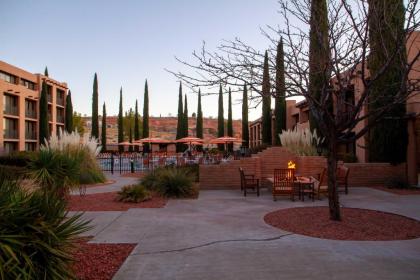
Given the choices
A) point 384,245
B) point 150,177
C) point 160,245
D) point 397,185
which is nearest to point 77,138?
point 150,177

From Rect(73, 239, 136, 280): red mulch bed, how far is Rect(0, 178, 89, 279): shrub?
1.22ft

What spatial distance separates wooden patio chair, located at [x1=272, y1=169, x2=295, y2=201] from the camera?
1067cm

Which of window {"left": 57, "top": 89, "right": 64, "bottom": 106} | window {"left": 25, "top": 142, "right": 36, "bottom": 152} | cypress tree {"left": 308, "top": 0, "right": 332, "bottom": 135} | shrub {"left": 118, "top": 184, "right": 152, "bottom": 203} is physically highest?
window {"left": 57, "top": 89, "right": 64, "bottom": 106}

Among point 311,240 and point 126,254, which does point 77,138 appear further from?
point 311,240

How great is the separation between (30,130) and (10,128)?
167 inches

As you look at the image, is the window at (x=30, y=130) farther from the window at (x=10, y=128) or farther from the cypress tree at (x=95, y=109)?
the cypress tree at (x=95, y=109)

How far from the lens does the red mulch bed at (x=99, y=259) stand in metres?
4.52

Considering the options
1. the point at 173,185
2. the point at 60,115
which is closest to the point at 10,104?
the point at 60,115

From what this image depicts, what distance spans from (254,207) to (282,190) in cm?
157

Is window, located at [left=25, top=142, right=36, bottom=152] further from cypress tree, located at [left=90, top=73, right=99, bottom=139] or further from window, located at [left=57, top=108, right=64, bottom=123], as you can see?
cypress tree, located at [left=90, top=73, right=99, bottom=139]

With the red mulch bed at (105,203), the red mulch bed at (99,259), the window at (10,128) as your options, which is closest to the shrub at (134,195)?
the red mulch bed at (105,203)

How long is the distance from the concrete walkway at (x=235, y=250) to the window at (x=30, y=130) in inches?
1454

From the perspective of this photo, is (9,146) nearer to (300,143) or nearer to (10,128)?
(10,128)

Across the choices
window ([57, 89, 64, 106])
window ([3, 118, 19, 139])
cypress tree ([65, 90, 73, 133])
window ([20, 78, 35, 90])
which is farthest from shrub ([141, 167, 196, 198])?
window ([57, 89, 64, 106])
